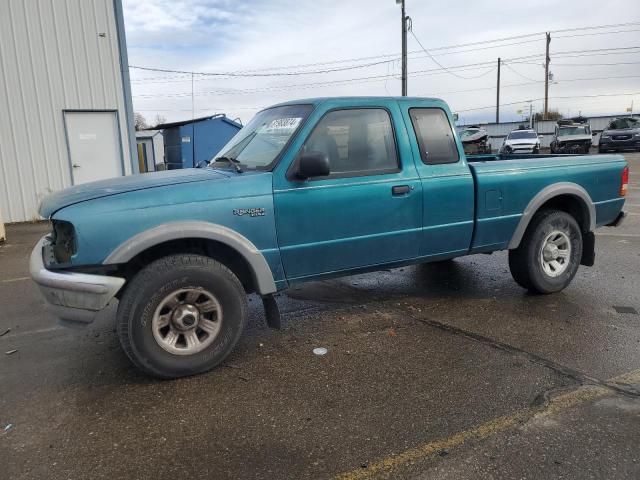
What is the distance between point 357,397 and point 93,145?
35.4ft

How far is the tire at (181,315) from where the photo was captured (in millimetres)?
3416

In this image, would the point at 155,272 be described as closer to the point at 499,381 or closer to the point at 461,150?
the point at 499,381

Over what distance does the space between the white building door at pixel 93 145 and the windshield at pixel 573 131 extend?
27.5 meters

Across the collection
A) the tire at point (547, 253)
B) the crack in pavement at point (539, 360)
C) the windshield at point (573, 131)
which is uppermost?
the windshield at point (573, 131)

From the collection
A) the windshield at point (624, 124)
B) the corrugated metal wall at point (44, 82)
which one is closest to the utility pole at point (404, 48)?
the windshield at point (624, 124)

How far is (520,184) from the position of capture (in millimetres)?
4910

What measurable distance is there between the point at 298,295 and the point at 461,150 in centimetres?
225

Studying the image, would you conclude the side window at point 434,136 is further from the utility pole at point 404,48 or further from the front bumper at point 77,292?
the utility pole at point 404,48

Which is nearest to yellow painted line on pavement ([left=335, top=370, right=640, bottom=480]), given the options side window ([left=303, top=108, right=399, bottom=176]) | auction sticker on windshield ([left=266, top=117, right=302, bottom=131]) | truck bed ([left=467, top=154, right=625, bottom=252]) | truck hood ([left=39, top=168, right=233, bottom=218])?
truck bed ([left=467, top=154, right=625, bottom=252])

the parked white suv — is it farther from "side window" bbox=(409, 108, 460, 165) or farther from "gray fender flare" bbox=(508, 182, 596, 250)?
"side window" bbox=(409, 108, 460, 165)

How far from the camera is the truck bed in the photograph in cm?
475

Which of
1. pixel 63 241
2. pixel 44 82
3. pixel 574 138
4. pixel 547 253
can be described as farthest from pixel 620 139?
pixel 63 241

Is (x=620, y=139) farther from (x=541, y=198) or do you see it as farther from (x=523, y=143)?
(x=541, y=198)

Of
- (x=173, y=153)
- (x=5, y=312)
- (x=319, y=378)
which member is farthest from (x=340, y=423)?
(x=173, y=153)
